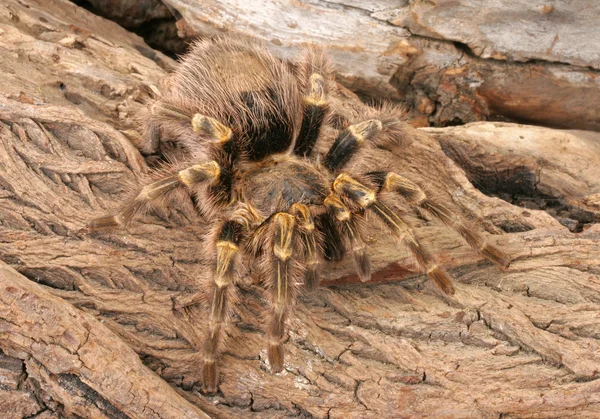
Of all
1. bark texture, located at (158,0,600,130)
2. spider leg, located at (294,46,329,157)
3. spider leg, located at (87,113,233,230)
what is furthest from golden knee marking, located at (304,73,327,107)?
bark texture, located at (158,0,600,130)

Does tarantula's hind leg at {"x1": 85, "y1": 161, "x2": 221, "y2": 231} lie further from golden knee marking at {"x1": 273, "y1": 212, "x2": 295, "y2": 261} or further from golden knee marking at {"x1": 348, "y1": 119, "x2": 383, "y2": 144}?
golden knee marking at {"x1": 348, "y1": 119, "x2": 383, "y2": 144}

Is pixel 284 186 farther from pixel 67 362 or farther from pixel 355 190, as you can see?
pixel 67 362

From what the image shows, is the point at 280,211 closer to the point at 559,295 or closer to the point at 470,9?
the point at 559,295

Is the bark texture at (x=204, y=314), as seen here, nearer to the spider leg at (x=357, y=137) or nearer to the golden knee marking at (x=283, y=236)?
the golden knee marking at (x=283, y=236)

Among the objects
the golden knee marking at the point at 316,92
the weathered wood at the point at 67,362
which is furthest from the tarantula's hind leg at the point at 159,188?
the golden knee marking at the point at 316,92

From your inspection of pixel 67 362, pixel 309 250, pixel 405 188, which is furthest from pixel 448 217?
pixel 67 362

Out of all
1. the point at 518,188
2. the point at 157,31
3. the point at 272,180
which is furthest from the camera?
the point at 157,31

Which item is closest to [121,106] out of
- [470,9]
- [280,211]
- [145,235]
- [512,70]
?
[145,235]

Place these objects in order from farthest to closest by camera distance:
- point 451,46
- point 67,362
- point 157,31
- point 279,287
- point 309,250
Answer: point 157,31, point 451,46, point 309,250, point 279,287, point 67,362
